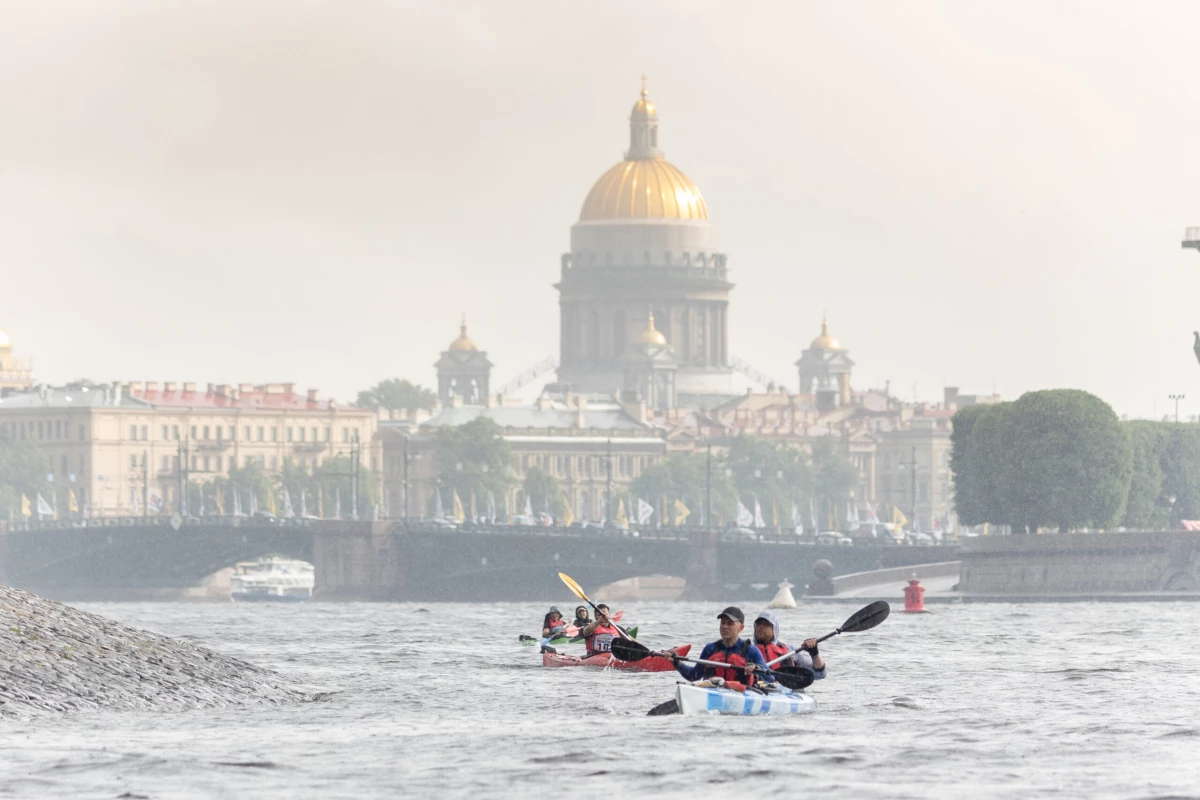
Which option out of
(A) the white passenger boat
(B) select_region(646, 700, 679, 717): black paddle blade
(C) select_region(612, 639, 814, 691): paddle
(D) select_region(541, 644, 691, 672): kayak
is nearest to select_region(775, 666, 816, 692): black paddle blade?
(C) select_region(612, 639, 814, 691): paddle

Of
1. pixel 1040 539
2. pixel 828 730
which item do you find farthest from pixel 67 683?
pixel 1040 539

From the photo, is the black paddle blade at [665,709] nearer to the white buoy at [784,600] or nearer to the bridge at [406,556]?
the white buoy at [784,600]

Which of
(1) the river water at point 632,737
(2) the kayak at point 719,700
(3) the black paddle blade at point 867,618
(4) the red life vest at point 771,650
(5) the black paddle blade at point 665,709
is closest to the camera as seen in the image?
(1) the river water at point 632,737

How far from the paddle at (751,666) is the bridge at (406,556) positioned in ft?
273

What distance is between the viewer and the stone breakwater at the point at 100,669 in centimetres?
5288

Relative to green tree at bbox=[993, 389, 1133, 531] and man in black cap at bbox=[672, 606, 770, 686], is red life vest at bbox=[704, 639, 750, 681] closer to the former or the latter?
man in black cap at bbox=[672, 606, 770, 686]

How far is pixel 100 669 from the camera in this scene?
5491 centimetres

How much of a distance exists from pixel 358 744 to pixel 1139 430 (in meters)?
89.2

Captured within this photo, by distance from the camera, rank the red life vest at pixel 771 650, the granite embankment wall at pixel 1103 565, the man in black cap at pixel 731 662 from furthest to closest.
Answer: the granite embankment wall at pixel 1103 565, the red life vest at pixel 771 650, the man in black cap at pixel 731 662

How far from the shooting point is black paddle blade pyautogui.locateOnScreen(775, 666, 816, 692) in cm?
5131

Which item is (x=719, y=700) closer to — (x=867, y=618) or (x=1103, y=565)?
(x=867, y=618)

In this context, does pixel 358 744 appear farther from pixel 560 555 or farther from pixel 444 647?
pixel 560 555

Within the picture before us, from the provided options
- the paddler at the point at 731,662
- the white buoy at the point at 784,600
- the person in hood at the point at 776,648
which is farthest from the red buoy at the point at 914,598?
the paddler at the point at 731,662

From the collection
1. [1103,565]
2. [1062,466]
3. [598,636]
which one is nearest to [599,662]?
[598,636]
